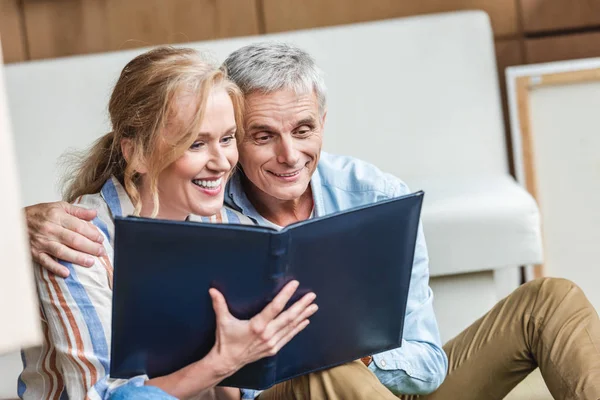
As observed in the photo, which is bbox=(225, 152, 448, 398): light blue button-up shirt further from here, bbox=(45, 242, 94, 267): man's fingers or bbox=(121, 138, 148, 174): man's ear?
bbox=(45, 242, 94, 267): man's fingers

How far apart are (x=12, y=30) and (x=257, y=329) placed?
254cm

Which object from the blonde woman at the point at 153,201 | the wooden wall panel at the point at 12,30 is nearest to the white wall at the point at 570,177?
the blonde woman at the point at 153,201

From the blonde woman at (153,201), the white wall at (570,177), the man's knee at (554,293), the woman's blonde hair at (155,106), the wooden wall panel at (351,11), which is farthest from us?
the wooden wall panel at (351,11)

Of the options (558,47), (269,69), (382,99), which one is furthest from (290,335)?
(558,47)

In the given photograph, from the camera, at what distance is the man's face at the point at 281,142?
1.85 meters

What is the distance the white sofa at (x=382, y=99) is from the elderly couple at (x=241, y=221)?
1.08 meters

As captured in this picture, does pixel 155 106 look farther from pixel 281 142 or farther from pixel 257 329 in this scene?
pixel 257 329

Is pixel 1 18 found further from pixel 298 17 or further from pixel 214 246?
pixel 214 246

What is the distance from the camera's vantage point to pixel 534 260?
2.56 m

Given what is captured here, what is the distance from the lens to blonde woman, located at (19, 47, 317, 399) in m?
1.50

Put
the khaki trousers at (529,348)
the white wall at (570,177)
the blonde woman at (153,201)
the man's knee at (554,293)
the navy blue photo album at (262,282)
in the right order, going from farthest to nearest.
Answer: the white wall at (570,177), the man's knee at (554,293), the khaki trousers at (529,348), the blonde woman at (153,201), the navy blue photo album at (262,282)

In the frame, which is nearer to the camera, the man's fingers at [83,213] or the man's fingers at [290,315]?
the man's fingers at [290,315]

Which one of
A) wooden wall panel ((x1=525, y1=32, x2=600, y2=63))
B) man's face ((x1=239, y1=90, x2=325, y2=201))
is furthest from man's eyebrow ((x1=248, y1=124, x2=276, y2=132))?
wooden wall panel ((x1=525, y1=32, x2=600, y2=63))

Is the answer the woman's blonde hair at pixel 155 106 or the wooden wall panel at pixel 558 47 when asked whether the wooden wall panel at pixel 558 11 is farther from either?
the woman's blonde hair at pixel 155 106
